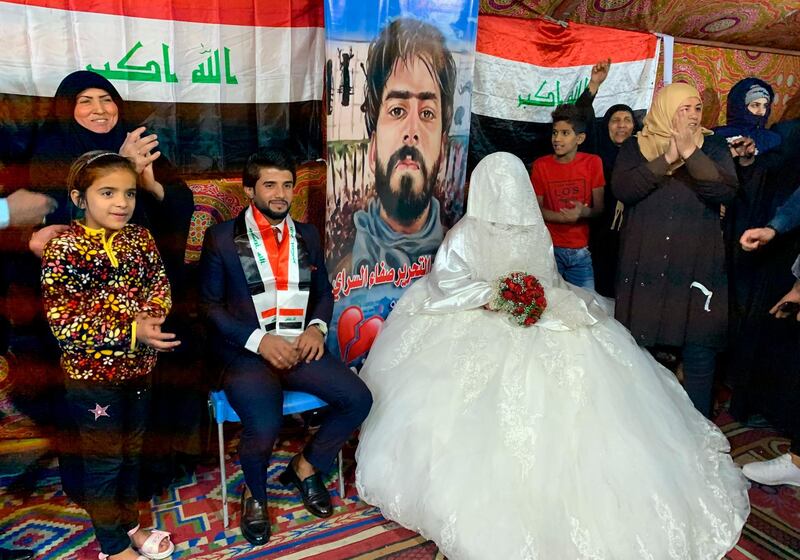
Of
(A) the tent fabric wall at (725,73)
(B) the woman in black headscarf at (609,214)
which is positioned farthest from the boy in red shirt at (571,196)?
(A) the tent fabric wall at (725,73)

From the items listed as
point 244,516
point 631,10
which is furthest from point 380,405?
point 631,10

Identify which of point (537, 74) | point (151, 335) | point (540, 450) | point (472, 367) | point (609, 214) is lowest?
point (540, 450)

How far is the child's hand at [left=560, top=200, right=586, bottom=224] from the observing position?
3.47m

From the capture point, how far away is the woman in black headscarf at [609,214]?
3.71m

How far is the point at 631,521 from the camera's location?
7.04 feet

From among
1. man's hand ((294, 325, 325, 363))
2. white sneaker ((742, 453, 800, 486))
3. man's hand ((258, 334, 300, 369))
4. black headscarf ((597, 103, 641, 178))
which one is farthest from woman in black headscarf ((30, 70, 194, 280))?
white sneaker ((742, 453, 800, 486))

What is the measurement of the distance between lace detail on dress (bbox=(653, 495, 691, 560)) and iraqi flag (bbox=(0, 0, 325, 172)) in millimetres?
2386

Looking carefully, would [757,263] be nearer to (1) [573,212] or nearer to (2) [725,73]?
(1) [573,212]

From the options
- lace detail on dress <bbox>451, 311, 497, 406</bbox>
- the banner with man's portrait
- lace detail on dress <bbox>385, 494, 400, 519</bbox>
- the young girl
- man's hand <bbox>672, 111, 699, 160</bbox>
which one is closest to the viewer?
the young girl

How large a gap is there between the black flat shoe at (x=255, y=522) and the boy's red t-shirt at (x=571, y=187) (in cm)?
221

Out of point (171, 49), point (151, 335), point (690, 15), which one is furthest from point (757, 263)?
point (171, 49)

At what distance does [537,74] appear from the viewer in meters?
3.89

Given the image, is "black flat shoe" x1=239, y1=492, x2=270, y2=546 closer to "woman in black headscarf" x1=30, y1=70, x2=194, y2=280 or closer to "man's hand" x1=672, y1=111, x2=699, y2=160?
"woman in black headscarf" x1=30, y1=70, x2=194, y2=280

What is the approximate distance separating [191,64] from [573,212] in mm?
2193
